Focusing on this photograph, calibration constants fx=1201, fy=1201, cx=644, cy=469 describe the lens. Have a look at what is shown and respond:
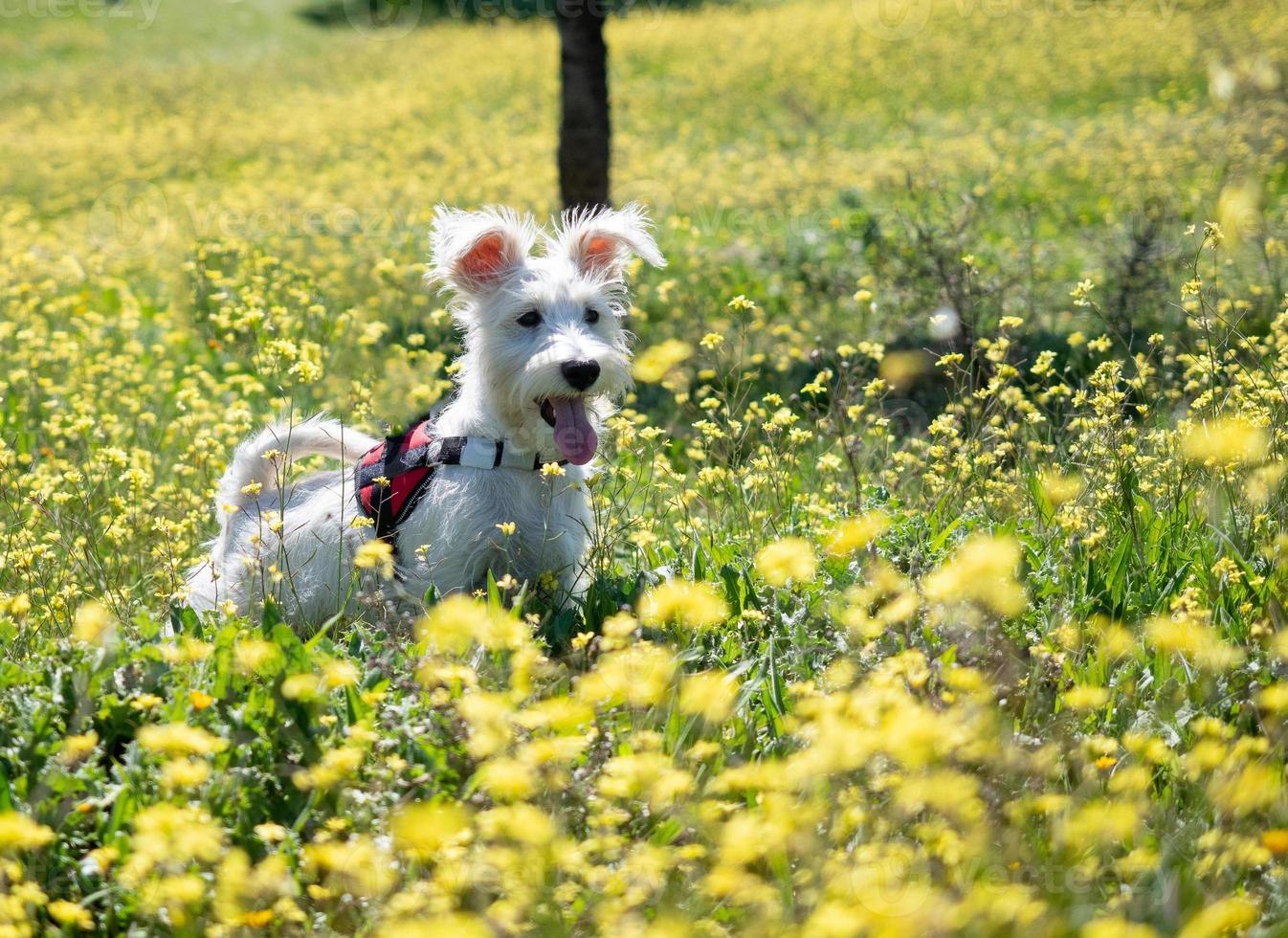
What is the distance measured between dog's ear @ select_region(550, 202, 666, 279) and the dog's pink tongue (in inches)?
23.3

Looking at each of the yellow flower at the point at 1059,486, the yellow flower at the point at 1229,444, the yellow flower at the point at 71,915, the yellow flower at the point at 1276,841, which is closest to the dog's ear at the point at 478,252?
the yellow flower at the point at 1059,486

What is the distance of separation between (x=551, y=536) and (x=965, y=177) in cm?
977

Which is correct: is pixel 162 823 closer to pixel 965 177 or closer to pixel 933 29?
pixel 965 177

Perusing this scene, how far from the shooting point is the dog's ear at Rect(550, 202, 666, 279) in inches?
169

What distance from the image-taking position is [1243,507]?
388cm

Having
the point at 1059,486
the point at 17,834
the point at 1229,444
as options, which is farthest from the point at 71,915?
the point at 1059,486

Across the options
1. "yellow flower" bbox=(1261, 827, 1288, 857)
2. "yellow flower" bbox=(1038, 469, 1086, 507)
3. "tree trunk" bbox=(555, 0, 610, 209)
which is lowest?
"yellow flower" bbox=(1261, 827, 1288, 857)

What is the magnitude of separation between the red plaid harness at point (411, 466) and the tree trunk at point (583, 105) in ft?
13.4

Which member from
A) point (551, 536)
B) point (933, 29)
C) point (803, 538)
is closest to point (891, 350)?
point (803, 538)

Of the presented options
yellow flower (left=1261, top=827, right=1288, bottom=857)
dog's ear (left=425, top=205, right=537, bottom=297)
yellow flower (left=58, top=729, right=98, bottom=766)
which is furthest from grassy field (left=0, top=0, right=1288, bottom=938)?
dog's ear (left=425, top=205, right=537, bottom=297)

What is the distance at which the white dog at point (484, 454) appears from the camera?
4004mm

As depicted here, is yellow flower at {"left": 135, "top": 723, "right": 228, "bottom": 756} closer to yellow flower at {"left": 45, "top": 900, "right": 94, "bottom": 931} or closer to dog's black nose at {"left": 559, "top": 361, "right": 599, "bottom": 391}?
yellow flower at {"left": 45, "top": 900, "right": 94, "bottom": 931}

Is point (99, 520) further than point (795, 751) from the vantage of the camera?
Yes

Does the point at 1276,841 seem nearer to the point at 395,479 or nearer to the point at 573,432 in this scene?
the point at 573,432
